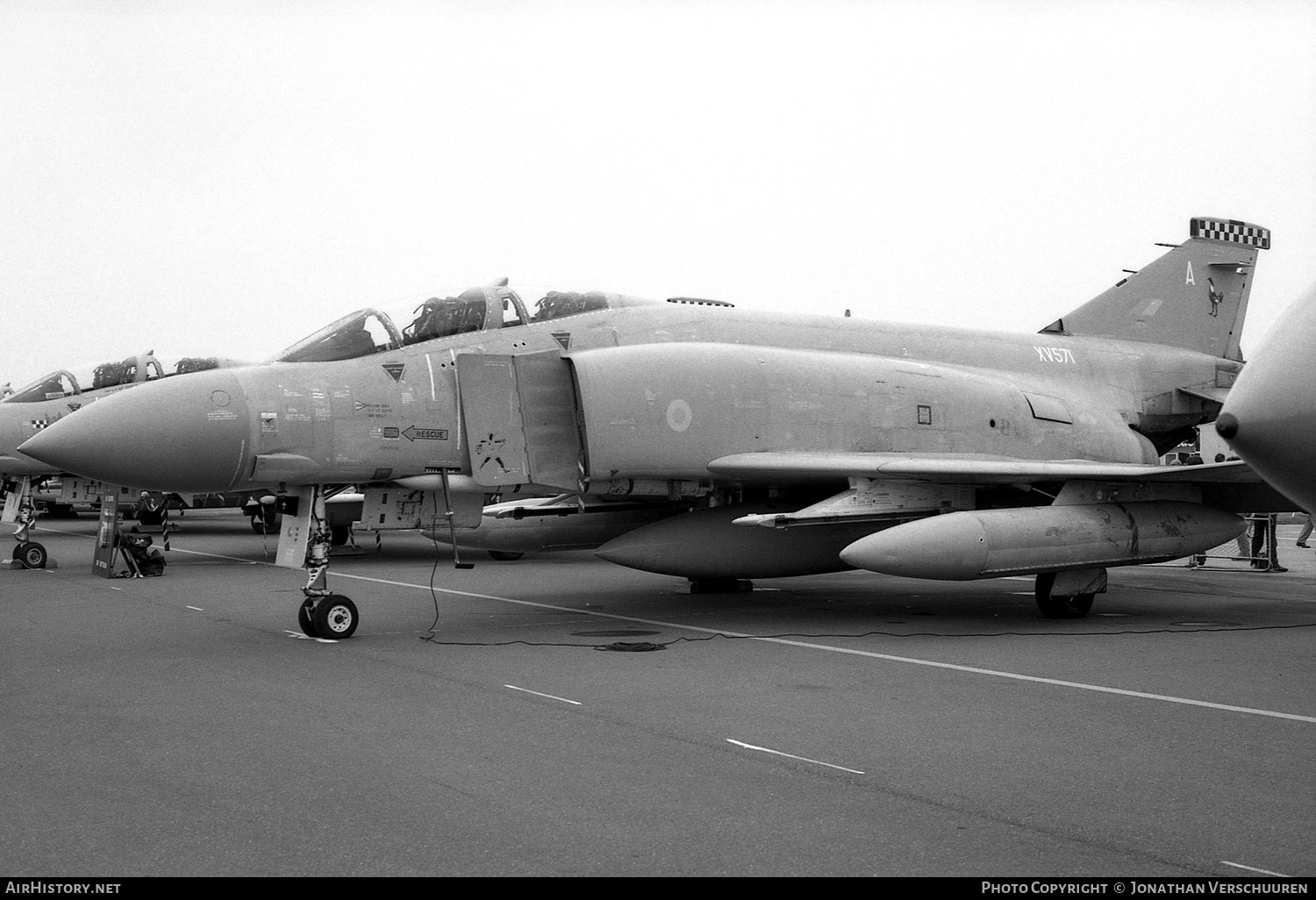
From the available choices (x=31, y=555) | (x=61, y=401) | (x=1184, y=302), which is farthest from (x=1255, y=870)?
(x=61, y=401)

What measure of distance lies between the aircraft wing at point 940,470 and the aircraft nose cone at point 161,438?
12.8 feet

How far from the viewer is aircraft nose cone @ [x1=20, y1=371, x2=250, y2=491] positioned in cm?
805

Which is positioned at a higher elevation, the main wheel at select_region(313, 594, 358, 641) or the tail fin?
the tail fin

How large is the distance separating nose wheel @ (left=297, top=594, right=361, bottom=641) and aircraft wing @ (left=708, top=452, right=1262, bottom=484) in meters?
3.22

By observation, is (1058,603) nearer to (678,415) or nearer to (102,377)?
(678,415)

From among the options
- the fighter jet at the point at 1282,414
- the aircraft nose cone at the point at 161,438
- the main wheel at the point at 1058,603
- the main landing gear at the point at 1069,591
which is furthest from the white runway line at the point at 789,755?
A: the main wheel at the point at 1058,603

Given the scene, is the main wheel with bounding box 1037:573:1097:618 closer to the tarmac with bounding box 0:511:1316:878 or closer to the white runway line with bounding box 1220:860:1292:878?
the tarmac with bounding box 0:511:1316:878

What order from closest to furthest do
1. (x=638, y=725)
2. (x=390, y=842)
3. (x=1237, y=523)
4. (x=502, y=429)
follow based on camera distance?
(x=390, y=842) < (x=638, y=725) < (x=502, y=429) < (x=1237, y=523)

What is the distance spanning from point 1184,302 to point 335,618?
38.1 feet

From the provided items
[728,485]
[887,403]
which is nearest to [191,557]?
[728,485]

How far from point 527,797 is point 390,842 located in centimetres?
68

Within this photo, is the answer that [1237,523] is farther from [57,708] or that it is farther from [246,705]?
[57,708]

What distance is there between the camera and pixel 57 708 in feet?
19.7

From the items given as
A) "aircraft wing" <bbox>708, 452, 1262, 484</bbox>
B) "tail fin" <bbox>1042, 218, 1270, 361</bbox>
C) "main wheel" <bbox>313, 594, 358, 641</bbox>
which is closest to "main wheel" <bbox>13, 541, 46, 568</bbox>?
"main wheel" <bbox>313, 594, 358, 641</bbox>
